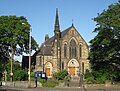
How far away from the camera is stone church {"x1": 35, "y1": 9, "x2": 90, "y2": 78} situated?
69.8 metres

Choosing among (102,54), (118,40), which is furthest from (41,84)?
(118,40)

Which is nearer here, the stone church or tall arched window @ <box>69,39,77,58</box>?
the stone church

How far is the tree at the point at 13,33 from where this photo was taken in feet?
197

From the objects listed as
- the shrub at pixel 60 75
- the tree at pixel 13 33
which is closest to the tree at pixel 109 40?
the shrub at pixel 60 75

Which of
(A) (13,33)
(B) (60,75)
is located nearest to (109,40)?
(B) (60,75)

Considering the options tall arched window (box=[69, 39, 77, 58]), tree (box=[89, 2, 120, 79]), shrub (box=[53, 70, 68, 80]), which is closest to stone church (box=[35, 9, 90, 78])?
tall arched window (box=[69, 39, 77, 58])

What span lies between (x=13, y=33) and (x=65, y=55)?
53.4 ft

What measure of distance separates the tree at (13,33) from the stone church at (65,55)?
8.52m

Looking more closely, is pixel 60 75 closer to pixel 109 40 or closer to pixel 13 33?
pixel 13 33

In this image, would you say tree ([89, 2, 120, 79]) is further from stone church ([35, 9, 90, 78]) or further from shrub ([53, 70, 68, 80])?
stone church ([35, 9, 90, 78])

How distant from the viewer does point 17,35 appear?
2372 inches

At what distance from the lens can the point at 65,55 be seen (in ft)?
232

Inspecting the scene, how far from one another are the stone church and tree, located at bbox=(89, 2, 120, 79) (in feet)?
57.0

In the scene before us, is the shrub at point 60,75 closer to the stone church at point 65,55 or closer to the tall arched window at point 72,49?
the stone church at point 65,55
